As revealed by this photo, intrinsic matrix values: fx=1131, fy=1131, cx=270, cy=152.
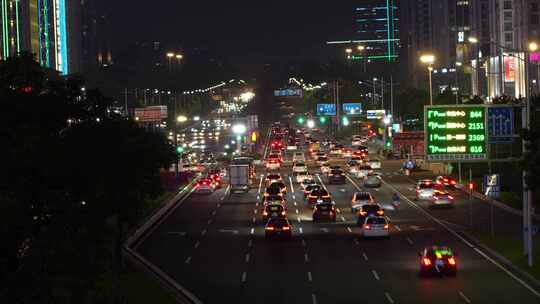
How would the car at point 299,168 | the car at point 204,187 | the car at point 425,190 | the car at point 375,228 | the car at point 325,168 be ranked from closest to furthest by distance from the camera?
1. the car at point 375,228
2. the car at point 425,190
3. the car at point 204,187
4. the car at point 299,168
5. the car at point 325,168

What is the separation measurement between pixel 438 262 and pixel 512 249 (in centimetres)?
898

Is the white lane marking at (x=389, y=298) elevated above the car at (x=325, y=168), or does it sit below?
below

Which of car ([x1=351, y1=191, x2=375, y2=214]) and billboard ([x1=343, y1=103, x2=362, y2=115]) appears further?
billboard ([x1=343, y1=103, x2=362, y2=115])

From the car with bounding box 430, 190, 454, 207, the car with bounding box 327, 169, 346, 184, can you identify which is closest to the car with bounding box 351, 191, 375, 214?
the car with bounding box 430, 190, 454, 207

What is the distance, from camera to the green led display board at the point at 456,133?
4869 cm

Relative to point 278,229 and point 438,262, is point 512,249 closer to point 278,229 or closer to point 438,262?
point 438,262

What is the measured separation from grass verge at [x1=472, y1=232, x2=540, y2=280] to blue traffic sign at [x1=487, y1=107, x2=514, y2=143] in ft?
15.0

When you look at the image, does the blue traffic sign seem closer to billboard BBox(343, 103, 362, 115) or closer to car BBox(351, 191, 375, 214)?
car BBox(351, 191, 375, 214)

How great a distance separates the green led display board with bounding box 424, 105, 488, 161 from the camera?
48.7 meters

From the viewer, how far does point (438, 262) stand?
129 ft

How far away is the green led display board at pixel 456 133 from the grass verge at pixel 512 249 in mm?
3886

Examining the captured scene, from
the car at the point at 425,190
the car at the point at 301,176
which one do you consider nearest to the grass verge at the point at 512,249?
the car at the point at 425,190

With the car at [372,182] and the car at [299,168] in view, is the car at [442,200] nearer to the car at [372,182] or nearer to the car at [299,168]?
the car at [372,182]

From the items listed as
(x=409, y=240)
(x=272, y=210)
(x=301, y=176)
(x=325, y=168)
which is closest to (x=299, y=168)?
(x=301, y=176)
